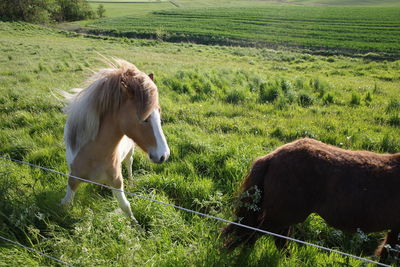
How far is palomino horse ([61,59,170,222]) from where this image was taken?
2785 millimetres

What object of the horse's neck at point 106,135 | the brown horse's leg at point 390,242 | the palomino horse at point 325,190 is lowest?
the brown horse's leg at point 390,242

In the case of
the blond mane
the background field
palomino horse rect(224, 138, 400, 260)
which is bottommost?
palomino horse rect(224, 138, 400, 260)

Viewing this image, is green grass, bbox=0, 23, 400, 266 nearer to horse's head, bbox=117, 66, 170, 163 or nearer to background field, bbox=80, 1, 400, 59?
horse's head, bbox=117, 66, 170, 163

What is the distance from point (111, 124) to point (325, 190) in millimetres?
2313

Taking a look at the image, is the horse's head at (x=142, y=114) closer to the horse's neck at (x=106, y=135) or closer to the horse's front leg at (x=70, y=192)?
the horse's neck at (x=106, y=135)

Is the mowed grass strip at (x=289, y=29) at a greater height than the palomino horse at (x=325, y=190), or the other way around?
the mowed grass strip at (x=289, y=29)

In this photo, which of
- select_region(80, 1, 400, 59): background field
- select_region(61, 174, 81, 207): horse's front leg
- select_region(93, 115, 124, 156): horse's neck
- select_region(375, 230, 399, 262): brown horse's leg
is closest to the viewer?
select_region(375, 230, 399, 262): brown horse's leg

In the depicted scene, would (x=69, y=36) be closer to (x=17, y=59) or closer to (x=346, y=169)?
(x=17, y=59)

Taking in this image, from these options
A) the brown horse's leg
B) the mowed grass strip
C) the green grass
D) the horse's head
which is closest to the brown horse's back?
the brown horse's leg

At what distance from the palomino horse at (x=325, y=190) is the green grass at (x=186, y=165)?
0.23 m

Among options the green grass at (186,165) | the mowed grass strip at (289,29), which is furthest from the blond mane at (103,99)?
the mowed grass strip at (289,29)

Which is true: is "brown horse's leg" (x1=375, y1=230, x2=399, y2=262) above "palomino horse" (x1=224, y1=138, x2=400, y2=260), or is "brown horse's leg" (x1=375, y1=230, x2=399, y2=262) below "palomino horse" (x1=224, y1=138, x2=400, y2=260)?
below

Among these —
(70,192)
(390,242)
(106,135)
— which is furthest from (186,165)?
(390,242)

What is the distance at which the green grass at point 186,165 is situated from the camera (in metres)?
2.63
